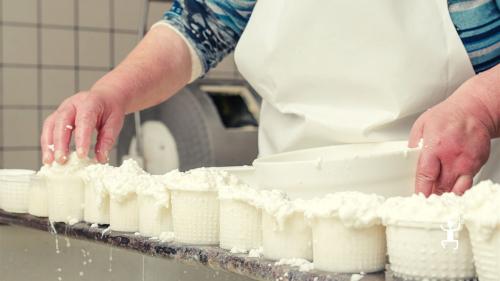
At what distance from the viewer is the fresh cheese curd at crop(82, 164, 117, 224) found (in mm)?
1154

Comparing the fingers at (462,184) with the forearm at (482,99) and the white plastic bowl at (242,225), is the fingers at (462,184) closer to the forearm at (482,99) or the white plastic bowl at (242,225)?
the forearm at (482,99)

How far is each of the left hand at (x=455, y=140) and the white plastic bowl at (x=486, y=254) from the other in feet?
0.79

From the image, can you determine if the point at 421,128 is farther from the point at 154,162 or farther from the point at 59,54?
the point at 59,54

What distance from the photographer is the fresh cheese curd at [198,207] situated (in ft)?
3.24

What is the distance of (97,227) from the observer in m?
1.16

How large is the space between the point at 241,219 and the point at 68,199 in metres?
0.41

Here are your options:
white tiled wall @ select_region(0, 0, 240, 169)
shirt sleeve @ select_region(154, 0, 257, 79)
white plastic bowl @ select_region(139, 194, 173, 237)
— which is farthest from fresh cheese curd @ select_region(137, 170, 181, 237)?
white tiled wall @ select_region(0, 0, 240, 169)

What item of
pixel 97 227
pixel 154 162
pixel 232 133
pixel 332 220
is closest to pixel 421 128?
pixel 332 220

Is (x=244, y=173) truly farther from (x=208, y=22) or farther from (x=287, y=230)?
(x=208, y=22)

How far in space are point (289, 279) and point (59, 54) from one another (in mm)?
2749

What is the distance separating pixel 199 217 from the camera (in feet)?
3.25

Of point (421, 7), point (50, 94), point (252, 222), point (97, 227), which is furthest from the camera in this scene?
point (50, 94)

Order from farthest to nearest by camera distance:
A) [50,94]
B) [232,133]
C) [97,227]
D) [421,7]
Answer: [50,94] → [232,133] → [421,7] → [97,227]

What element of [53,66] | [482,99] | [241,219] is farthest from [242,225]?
[53,66]
